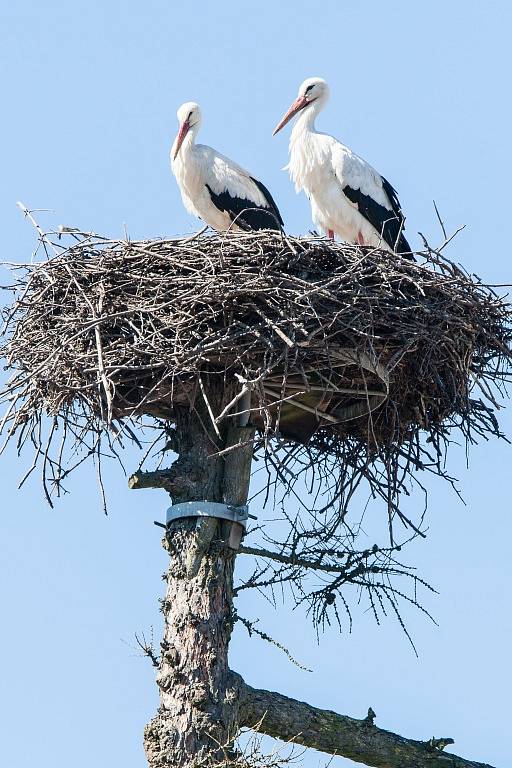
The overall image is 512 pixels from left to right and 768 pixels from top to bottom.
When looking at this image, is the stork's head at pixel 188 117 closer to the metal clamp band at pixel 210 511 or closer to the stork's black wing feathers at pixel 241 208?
the stork's black wing feathers at pixel 241 208

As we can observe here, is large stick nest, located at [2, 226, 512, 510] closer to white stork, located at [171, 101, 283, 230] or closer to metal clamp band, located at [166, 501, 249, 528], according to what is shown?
metal clamp band, located at [166, 501, 249, 528]

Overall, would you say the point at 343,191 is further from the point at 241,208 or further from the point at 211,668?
the point at 211,668

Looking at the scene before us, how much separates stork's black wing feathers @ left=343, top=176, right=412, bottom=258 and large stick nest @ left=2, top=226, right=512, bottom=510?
6.72ft

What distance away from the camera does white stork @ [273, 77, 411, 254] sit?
10.4m

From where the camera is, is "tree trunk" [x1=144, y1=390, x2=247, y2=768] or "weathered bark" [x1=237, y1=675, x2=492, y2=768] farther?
"weathered bark" [x1=237, y1=675, x2=492, y2=768]

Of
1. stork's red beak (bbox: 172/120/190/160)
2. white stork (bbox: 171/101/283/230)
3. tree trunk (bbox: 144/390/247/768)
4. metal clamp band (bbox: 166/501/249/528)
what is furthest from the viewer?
stork's red beak (bbox: 172/120/190/160)

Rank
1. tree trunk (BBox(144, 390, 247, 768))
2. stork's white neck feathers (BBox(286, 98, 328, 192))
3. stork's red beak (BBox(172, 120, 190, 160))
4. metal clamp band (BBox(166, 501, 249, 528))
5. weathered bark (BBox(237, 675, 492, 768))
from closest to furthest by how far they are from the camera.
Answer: tree trunk (BBox(144, 390, 247, 768)) → weathered bark (BBox(237, 675, 492, 768)) → metal clamp band (BBox(166, 501, 249, 528)) → stork's white neck feathers (BBox(286, 98, 328, 192)) → stork's red beak (BBox(172, 120, 190, 160))

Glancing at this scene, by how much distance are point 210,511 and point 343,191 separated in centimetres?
329

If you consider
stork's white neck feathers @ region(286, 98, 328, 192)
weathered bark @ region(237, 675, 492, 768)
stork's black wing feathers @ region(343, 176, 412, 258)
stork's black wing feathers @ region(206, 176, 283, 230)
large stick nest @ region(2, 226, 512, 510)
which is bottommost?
weathered bark @ region(237, 675, 492, 768)

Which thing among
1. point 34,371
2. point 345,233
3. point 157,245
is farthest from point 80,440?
point 345,233

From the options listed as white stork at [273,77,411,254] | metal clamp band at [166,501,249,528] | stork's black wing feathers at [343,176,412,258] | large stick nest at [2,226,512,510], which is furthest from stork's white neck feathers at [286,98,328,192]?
metal clamp band at [166,501,249,528]

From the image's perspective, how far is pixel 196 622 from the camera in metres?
7.52

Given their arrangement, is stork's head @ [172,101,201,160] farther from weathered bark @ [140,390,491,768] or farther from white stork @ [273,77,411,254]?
weathered bark @ [140,390,491,768]

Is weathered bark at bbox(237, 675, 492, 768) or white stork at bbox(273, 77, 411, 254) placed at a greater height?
white stork at bbox(273, 77, 411, 254)
